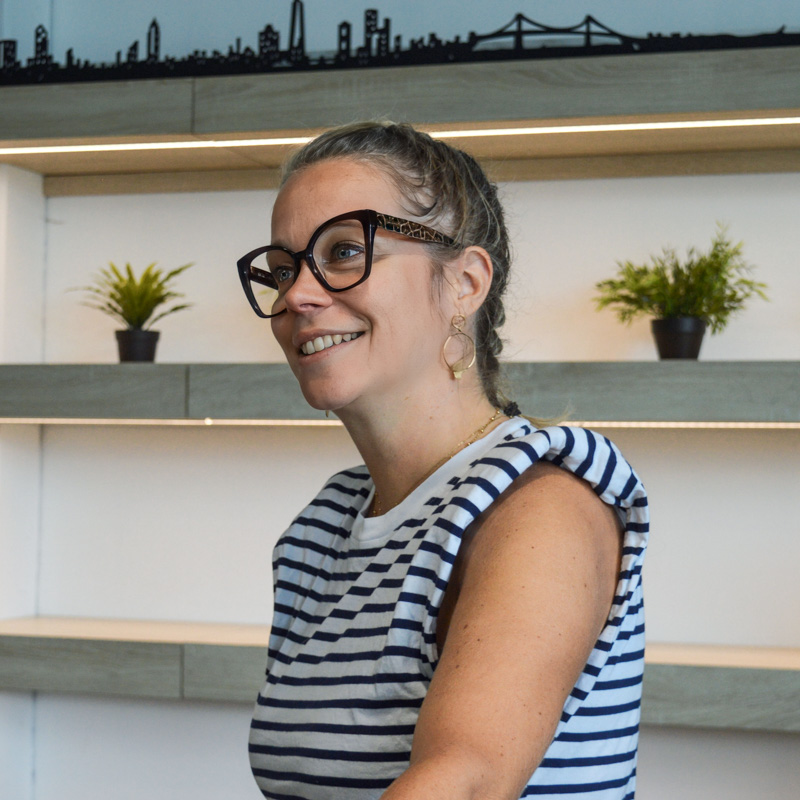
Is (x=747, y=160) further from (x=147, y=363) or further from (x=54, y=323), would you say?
(x=54, y=323)

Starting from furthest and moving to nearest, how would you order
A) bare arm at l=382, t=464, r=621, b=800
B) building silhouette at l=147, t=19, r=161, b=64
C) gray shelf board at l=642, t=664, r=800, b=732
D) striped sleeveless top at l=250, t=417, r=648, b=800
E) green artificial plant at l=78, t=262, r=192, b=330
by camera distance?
green artificial plant at l=78, t=262, r=192, b=330 < building silhouette at l=147, t=19, r=161, b=64 < gray shelf board at l=642, t=664, r=800, b=732 < striped sleeveless top at l=250, t=417, r=648, b=800 < bare arm at l=382, t=464, r=621, b=800

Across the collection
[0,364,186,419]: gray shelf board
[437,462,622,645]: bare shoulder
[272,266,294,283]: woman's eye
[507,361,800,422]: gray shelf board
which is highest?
[272,266,294,283]: woman's eye

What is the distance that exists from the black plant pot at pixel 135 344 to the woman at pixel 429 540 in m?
1.42

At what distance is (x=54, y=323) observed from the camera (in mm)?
2609

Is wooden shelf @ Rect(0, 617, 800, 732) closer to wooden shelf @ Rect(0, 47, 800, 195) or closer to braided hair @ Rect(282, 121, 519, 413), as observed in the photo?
wooden shelf @ Rect(0, 47, 800, 195)

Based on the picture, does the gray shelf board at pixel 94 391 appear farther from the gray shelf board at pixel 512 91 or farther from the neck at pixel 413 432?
the neck at pixel 413 432

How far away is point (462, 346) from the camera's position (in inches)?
34.8

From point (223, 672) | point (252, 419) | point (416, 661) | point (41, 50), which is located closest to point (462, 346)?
point (416, 661)

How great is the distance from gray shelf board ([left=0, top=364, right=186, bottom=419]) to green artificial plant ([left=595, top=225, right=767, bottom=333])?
943mm

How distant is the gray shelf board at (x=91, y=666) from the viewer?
216 centimetres

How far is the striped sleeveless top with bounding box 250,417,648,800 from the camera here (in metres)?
0.68

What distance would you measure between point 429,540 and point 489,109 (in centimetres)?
150

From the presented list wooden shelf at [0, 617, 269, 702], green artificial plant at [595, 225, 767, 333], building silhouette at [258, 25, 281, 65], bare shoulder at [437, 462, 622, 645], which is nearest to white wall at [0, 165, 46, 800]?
wooden shelf at [0, 617, 269, 702]

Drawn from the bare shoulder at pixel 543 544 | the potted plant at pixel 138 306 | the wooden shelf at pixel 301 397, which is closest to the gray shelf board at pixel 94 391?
the wooden shelf at pixel 301 397
